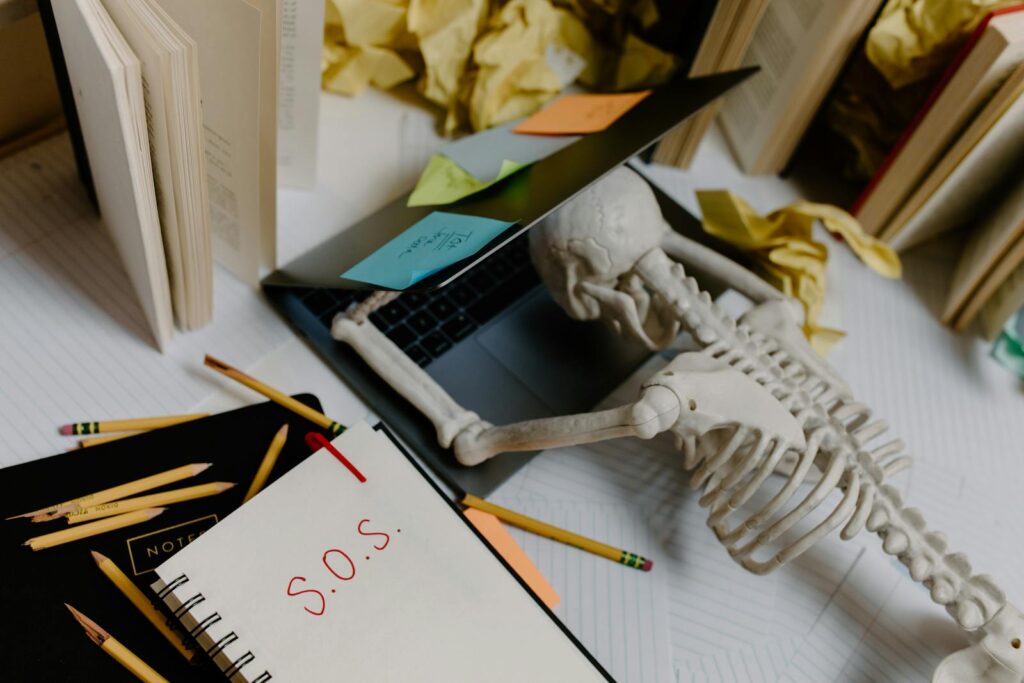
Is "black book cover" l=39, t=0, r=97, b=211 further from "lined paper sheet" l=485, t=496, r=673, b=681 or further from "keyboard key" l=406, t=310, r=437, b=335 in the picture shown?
"lined paper sheet" l=485, t=496, r=673, b=681

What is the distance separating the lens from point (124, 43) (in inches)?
20.6

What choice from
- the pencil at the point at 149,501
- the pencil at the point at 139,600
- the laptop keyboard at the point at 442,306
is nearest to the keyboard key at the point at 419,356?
the laptop keyboard at the point at 442,306

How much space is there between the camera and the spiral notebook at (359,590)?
542 millimetres

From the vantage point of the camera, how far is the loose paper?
35.9 inches

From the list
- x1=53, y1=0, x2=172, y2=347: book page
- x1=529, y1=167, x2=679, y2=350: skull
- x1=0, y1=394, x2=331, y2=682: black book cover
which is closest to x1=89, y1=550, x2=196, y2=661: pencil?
x1=0, y1=394, x2=331, y2=682: black book cover

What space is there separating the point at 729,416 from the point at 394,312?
1.17 ft

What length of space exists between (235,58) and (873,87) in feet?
2.63

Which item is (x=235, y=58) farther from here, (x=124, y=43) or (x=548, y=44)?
(x=548, y=44)

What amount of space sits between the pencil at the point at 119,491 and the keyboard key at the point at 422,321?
250 millimetres

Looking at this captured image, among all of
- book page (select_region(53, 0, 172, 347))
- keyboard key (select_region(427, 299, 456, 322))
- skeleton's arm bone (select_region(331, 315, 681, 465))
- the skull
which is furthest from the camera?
keyboard key (select_region(427, 299, 456, 322))

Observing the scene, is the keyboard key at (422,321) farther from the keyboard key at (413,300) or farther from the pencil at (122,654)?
the pencil at (122,654)

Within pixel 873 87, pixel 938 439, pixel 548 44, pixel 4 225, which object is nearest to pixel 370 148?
pixel 548 44

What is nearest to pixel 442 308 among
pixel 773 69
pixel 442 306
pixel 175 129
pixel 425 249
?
pixel 442 306

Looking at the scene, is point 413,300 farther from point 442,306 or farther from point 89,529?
point 89,529
